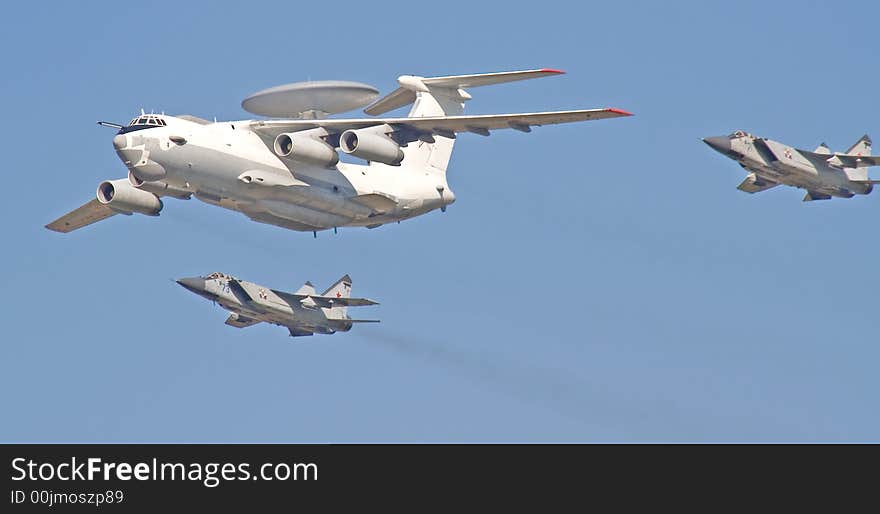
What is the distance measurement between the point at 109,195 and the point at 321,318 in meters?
6.01

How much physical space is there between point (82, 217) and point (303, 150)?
244 inches

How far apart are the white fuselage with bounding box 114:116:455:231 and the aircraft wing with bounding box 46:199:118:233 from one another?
4.63m

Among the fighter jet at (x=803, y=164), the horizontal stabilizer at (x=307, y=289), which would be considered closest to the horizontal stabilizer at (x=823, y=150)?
the fighter jet at (x=803, y=164)

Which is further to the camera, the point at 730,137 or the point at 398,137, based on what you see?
the point at 730,137

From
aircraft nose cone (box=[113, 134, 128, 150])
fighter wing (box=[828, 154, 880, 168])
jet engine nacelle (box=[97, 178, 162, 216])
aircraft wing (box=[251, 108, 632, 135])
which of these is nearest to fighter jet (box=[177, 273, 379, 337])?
jet engine nacelle (box=[97, 178, 162, 216])

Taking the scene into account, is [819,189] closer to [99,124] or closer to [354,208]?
[354,208]

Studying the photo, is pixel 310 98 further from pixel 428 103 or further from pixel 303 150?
pixel 428 103

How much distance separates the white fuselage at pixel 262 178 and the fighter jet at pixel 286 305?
4.55 m

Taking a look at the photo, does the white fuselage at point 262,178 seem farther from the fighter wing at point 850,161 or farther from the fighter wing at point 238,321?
the fighter wing at point 850,161

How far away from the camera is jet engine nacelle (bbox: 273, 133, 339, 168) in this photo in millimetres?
27328

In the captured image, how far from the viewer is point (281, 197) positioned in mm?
A: 27609

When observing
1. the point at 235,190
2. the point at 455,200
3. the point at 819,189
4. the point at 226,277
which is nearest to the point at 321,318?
the point at 226,277

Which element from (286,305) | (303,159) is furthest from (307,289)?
(303,159)

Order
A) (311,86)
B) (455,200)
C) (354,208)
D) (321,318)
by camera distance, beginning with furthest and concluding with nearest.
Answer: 1. (321,318)
2. (455,200)
3. (354,208)
4. (311,86)
